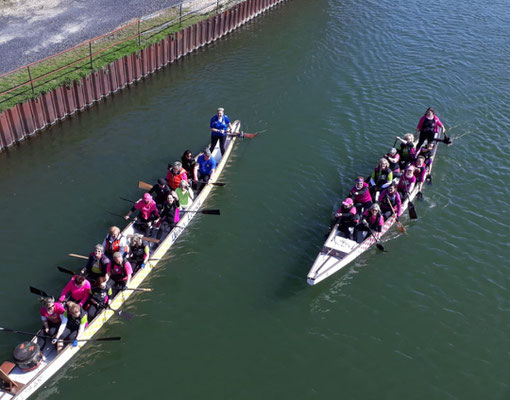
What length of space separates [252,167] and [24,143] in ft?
35.8

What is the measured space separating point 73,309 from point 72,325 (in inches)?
27.0

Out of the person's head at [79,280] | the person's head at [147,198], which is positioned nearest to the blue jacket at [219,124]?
the person's head at [147,198]

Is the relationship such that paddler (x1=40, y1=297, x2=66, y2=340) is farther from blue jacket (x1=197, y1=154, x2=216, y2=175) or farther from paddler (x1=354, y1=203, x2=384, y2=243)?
paddler (x1=354, y1=203, x2=384, y2=243)

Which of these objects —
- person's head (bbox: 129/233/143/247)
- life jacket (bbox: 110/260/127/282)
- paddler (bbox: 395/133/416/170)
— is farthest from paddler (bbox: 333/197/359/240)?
life jacket (bbox: 110/260/127/282)

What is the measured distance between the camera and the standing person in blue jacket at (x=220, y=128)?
2286cm

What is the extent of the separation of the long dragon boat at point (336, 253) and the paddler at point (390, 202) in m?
0.56

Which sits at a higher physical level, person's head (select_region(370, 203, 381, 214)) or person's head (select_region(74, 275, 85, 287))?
person's head (select_region(370, 203, 381, 214))

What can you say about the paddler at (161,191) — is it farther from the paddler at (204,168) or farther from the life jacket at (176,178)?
the paddler at (204,168)

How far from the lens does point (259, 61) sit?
106 feet

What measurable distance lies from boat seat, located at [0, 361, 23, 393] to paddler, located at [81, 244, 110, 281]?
3.60m

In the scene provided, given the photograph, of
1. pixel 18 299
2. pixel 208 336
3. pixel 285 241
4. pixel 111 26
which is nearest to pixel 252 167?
pixel 285 241

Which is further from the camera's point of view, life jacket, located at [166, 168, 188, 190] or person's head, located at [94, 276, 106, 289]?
life jacket, located at [166, 168, 188, 190]

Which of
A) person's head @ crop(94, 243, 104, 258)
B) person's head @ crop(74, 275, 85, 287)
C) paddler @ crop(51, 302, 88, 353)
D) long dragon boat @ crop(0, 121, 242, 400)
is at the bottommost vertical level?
long dragon boat @ crop(0, 121, 242, 400)

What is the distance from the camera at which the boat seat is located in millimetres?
13595
